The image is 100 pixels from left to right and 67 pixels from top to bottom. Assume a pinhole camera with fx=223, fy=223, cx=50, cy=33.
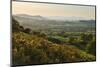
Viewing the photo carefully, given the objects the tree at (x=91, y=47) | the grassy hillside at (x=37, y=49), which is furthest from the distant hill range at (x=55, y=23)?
the tree at (x=91, y=47)

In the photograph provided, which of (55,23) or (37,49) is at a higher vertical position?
(55,23)

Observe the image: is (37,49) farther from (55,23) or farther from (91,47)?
(91,47)

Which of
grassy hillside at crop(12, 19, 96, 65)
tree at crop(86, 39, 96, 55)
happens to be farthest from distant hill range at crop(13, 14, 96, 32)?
tree at crop(86, 39, 96, 55)

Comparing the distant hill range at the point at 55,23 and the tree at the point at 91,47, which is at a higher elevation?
the distant hill range at the point at 55,23

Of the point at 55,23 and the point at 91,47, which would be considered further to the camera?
the point at 91,47

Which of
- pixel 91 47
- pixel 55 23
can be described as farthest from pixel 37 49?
pixel 91 47

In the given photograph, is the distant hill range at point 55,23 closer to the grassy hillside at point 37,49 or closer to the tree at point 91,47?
the grassy hillside at point 37,49

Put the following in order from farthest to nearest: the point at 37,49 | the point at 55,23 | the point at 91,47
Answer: the point at 91,47, the point at 55,23, the point at 37,49

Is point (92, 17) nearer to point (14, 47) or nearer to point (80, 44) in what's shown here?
point (80, 44)
